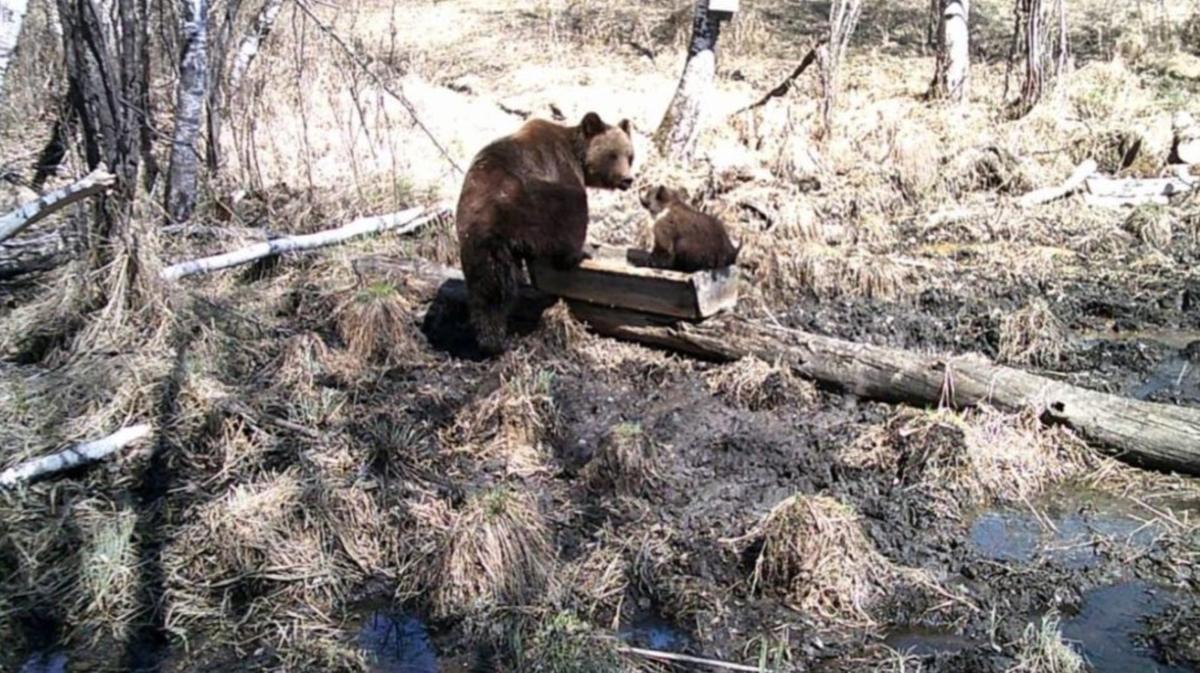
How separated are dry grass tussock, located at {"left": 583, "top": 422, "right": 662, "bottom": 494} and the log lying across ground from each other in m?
1.45

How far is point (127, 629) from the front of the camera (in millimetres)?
5113

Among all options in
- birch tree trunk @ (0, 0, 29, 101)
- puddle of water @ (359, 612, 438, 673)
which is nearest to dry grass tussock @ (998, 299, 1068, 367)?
puddle of water @ (359, 612, 438, 673)

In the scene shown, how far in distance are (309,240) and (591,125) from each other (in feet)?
8.82

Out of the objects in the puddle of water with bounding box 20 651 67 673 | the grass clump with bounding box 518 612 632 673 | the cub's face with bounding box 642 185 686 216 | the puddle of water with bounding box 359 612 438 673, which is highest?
the cub's face with bounding box 642 185 686 216

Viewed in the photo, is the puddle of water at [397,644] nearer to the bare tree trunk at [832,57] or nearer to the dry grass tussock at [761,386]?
the dry grass tussock at [761,386]

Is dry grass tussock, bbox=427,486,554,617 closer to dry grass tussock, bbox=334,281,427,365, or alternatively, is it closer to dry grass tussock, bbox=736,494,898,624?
dry grass tussock, bbox=736,494,898,624

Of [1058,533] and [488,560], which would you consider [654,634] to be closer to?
[488,560]

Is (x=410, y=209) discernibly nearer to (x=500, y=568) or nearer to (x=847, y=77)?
(x=500, y=568)

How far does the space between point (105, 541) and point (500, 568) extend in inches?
76.6

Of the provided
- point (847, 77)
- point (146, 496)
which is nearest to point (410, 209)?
point (146, 496)

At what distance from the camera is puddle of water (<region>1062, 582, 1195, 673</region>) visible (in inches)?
181

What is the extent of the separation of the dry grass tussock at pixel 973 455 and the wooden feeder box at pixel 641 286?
1.58 metres

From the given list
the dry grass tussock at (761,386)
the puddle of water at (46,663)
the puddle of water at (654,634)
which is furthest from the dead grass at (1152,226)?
the puddle of water at (46,663)

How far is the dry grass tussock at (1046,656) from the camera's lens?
4.41m
